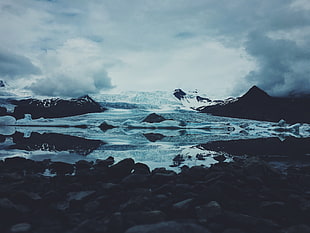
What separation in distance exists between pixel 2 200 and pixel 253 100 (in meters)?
78.5

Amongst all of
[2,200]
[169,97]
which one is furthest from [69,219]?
[169,97]

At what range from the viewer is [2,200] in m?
2.14

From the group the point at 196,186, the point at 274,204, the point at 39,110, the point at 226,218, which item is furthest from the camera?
the point at 39,110

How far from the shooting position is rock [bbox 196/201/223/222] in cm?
202

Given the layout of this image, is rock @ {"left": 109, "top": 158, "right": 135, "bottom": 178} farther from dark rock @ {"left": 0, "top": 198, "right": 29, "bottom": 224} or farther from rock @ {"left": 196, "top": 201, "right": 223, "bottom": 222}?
rock @ {"left": 196, "top": 201, "right": 223, "bottom": 222}

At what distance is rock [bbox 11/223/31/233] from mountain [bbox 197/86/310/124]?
49.8 m

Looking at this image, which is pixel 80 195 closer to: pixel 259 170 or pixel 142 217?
pixel 142 217

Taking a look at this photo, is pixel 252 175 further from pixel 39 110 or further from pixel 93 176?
pixel 39 110

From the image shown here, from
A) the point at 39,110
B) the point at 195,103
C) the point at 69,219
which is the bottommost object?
the point at 69,219

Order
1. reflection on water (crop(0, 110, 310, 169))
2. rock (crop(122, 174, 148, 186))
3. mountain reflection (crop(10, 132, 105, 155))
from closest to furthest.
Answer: rock (crop(122, 174, 148, 186)), reflection on water (crop(0, 110, 310, 169)), mountain reflection (crop(10, 132, 105, 155))

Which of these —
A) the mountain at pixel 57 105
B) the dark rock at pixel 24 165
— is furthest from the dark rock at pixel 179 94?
the dark rock at pixel 24 165

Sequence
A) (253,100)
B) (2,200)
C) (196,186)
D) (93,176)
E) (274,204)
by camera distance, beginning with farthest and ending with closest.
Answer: (253,100) < (93,176) < (196,186) < (274,204) < (2,200)

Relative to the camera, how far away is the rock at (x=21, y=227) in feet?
5.91

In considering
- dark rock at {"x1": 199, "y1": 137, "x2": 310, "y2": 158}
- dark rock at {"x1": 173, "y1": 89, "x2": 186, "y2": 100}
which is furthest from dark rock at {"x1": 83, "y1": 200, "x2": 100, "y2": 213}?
dark rock at {"x1": 173, "y1": 89, "x2": 186, "y2": 100}
